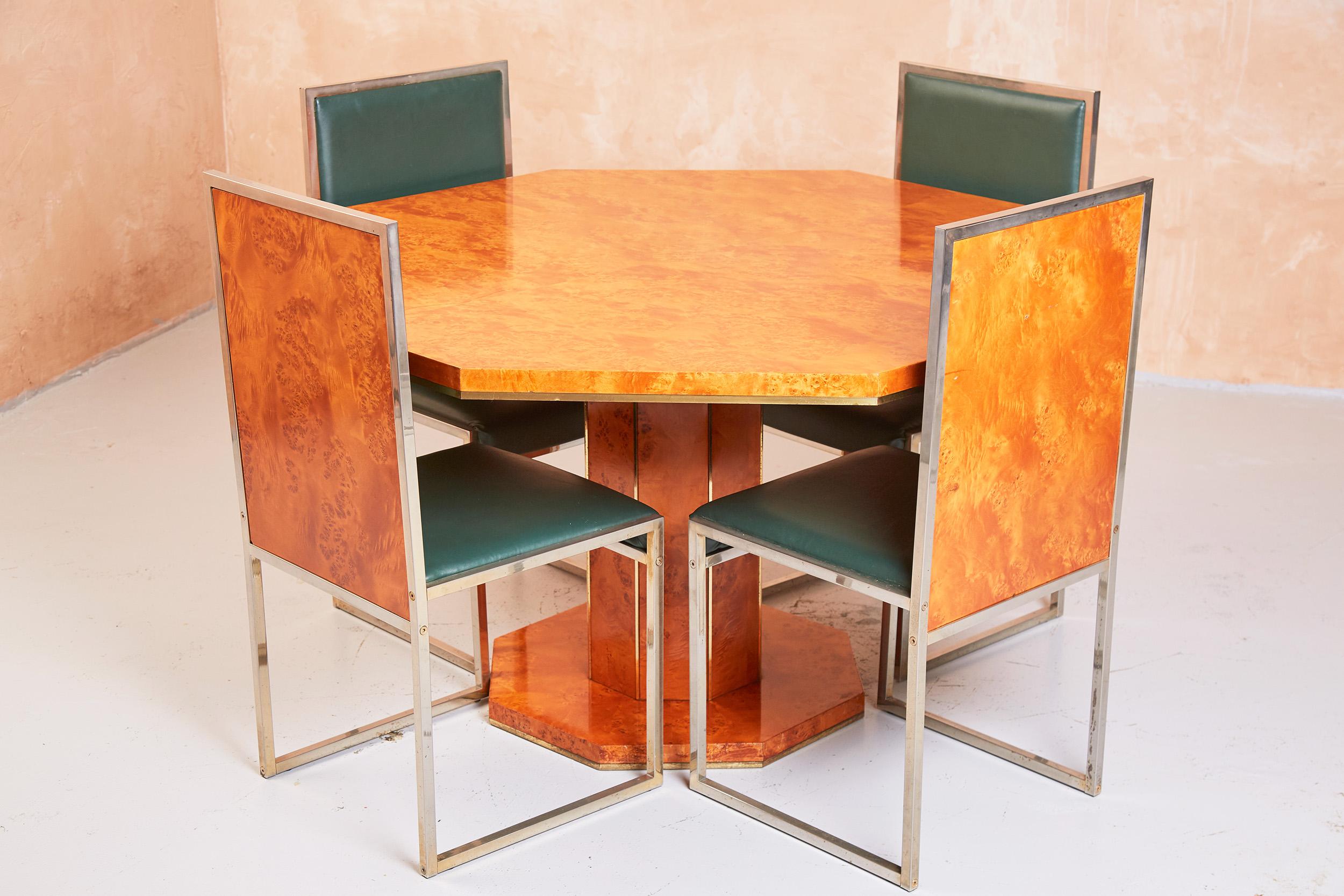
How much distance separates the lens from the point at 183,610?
2.91m

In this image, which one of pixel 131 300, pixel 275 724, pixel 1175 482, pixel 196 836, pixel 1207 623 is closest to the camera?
pixel 196 836

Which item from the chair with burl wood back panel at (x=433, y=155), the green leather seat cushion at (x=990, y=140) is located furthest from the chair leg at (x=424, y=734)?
the green leather seat cushion at (x=990, y=140)

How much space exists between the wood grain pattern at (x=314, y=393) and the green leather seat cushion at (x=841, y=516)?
19.6 inches

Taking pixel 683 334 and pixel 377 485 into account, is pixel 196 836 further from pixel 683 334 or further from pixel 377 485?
pixel 683 334

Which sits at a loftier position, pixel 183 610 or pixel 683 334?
pixel 683 334

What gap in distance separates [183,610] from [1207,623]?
2.06 meters

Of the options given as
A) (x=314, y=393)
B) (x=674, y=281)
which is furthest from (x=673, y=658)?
(x=314, y=393)

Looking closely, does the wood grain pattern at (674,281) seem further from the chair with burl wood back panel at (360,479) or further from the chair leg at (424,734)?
the chair leg at (424,734)

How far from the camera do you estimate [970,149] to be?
119 inches

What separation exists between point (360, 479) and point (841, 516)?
27.6 inches

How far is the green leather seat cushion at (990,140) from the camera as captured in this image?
2.84m

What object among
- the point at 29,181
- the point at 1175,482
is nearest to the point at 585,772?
the point at 1175,482

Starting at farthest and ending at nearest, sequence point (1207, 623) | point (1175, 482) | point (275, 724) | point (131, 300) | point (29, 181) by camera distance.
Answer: point (131, 300)
point (29, 181)
point (1175, 482)
point (1207, 623)
point (275, 724)

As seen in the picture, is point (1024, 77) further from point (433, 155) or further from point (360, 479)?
point (360, 479)
